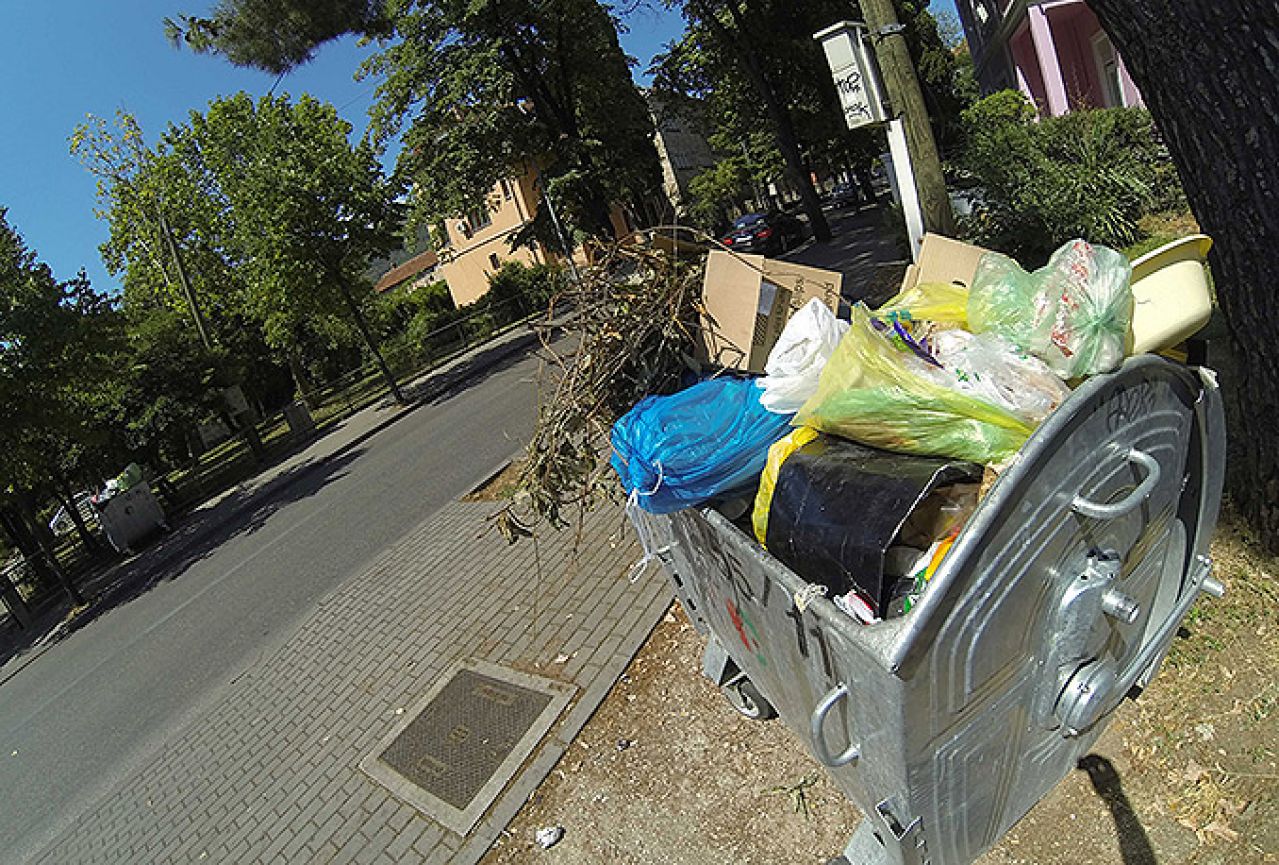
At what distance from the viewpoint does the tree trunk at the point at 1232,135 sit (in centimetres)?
213

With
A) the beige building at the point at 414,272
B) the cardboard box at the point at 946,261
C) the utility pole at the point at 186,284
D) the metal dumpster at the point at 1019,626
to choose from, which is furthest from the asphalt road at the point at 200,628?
the beige building at the point at 414,272

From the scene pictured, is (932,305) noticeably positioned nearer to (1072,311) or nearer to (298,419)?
(1072,311)

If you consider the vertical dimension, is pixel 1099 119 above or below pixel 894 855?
above

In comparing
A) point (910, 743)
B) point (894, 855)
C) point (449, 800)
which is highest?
point (910, 743)

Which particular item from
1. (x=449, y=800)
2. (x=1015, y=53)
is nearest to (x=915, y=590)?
(x=449, y=800)

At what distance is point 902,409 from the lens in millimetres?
1755

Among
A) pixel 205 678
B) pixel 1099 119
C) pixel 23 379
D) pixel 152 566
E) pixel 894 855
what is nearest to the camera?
pixel 894 855

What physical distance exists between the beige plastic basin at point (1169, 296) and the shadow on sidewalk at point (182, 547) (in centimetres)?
1212

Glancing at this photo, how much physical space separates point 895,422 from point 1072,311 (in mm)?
477

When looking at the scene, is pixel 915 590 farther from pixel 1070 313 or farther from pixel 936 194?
pixel 936 194

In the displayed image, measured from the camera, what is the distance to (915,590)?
1598mm

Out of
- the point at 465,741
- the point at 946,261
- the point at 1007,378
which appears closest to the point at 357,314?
the point at 465,741

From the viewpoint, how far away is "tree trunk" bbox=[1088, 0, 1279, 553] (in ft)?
6.99

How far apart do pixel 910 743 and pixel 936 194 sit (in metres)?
5.12
